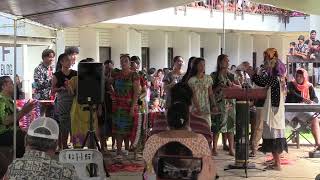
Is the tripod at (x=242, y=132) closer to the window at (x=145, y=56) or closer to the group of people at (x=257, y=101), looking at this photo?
the group of people at (x=257, y=101)

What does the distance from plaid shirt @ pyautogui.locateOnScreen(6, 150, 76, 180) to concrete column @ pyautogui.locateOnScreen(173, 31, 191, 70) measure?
65.1 ft

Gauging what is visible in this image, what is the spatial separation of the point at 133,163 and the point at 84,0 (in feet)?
7.97

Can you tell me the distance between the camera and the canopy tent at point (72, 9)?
7.25 meters

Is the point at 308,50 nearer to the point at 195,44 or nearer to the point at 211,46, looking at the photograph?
the point at 195,44

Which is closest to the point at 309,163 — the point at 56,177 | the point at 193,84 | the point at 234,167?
the point at 234,167

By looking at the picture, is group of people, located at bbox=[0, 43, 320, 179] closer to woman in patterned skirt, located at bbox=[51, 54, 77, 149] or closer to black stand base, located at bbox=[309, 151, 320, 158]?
woman in patterned skirt, located at bbox=[51, 54, 77, 149]

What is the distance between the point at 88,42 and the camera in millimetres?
19000

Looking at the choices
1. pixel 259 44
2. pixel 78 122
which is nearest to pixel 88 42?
pixel 78 122

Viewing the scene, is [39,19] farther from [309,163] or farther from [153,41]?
[153,41]

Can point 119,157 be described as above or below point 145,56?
below

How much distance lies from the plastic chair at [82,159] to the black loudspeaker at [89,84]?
1.37 m

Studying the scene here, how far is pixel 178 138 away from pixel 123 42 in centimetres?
1576

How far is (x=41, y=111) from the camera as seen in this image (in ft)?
27.3

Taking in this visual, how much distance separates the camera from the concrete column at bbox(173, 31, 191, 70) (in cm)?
2325
